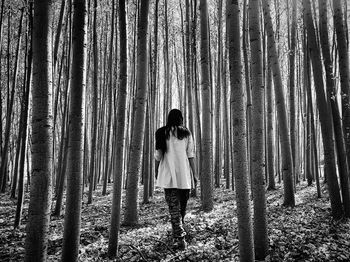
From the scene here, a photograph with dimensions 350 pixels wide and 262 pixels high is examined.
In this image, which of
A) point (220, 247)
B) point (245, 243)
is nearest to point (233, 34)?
point (245, 243)

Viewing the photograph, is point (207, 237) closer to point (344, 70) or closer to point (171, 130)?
point (171, 130)

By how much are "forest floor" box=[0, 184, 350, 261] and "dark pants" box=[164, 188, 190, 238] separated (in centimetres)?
22

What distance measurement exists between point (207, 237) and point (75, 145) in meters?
2.22

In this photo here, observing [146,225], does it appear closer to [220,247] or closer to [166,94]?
[220,247]

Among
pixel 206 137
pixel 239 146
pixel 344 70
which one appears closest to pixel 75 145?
pixel 239 146

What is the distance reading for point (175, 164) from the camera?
3275 mm

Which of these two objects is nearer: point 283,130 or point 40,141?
point 40,141

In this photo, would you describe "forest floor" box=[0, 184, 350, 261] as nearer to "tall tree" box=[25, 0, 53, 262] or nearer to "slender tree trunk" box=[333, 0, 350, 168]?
"tall tree" box=[25, 0, 53, 262]

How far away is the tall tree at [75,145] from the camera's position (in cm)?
238

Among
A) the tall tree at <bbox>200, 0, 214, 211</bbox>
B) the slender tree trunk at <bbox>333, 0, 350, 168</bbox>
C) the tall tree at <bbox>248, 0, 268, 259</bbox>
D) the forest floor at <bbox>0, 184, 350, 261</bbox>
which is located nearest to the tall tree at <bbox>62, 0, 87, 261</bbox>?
the forest floor at <bbox>0, 184, 350, 261</bbox>

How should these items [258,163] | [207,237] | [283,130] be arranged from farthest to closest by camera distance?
[283,130] < [207,237] < [258,163]

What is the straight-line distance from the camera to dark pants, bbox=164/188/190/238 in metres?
3.13

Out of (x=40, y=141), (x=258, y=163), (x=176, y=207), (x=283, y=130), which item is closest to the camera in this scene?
(x=40, y=141)

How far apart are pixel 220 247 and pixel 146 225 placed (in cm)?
163
